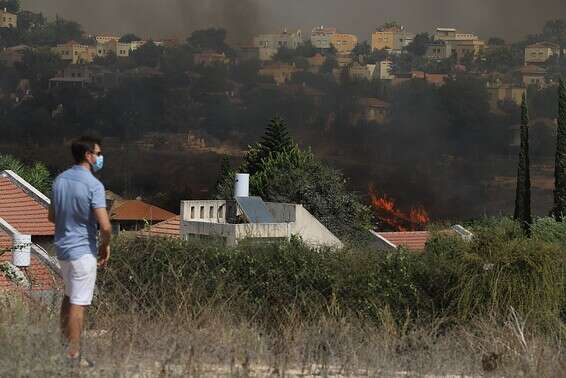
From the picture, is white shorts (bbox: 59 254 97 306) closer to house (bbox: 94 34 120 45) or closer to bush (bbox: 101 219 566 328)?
bush (bbox: 101 219 566 328)

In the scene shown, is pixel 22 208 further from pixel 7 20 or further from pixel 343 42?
pixel 7 20

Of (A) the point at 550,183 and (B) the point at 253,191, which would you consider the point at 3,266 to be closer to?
(B) the point at 253,191

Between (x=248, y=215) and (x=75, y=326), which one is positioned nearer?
(x=75, y=326)

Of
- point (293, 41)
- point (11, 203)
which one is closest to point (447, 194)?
point (293, 41)

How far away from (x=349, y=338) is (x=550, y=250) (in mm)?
10718

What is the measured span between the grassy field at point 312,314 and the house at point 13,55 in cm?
7578

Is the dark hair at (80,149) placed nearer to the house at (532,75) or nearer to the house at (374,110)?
the house at (374,110)

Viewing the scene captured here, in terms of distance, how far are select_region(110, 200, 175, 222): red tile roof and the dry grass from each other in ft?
149

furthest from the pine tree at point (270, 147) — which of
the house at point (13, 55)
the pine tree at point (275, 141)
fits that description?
the house at point (13, 55)

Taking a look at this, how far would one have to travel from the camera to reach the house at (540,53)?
8650cm

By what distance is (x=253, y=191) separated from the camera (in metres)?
49.0

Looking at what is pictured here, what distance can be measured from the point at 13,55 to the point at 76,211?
294ft

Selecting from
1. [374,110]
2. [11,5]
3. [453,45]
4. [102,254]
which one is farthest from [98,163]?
[11,5]

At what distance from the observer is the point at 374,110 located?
282ft
